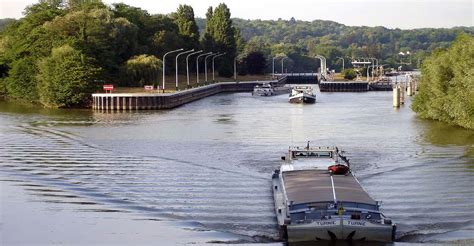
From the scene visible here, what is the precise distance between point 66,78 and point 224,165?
47.4 metres

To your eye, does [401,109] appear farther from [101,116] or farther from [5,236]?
[5,236]

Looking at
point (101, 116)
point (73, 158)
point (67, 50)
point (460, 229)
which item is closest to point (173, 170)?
point (73, 158)

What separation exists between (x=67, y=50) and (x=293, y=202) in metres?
64.0

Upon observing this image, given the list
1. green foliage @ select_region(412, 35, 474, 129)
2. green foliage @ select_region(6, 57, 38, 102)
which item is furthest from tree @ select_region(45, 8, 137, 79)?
green foliage @ select_region(412, 35, 474, 129)

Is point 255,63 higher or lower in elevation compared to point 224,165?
higher

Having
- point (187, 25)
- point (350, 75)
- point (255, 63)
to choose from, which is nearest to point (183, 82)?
point (187, 25)

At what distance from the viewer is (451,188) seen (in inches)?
1220

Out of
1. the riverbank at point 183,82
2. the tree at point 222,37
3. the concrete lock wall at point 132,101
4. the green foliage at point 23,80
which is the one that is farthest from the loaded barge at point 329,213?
the tree at point 222,37

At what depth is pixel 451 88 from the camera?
186 feet

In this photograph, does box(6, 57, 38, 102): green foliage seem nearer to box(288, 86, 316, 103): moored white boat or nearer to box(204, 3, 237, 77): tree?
box(288, 86, 316, 103): moored white boat

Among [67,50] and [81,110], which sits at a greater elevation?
[67,50]

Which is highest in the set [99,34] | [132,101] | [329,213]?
[99,34]

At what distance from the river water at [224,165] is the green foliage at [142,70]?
2484cm

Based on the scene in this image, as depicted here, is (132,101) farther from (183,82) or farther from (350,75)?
(350,75)
